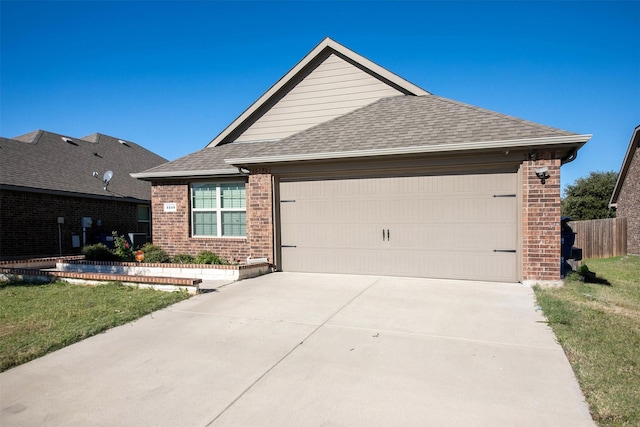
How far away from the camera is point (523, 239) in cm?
761

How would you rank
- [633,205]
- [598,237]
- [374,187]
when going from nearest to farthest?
[374,187] → [598,237] → [633,205]

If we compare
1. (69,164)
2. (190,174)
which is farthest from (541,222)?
(69,164)

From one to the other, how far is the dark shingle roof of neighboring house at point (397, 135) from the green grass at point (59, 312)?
4033 millimetres

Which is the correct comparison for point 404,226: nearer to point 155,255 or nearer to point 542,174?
point 542,174

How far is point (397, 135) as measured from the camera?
8852 millimetres

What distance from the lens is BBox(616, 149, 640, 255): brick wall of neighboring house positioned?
57.5 ft

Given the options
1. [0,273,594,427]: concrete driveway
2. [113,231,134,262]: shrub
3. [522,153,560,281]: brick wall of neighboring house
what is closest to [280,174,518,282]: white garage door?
[522,153,560,281]: brick wall of neighboring house

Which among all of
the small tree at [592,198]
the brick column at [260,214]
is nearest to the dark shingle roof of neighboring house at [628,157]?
the small tree at [592,198]

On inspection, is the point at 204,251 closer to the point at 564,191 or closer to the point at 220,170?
the point at 220,170

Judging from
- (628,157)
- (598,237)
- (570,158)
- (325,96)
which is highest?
(325,96)

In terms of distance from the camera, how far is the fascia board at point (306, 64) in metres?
11.3

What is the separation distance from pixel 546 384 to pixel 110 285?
784cm

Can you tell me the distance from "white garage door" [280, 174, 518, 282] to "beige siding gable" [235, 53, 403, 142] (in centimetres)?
329

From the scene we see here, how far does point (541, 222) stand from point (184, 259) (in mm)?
8550
